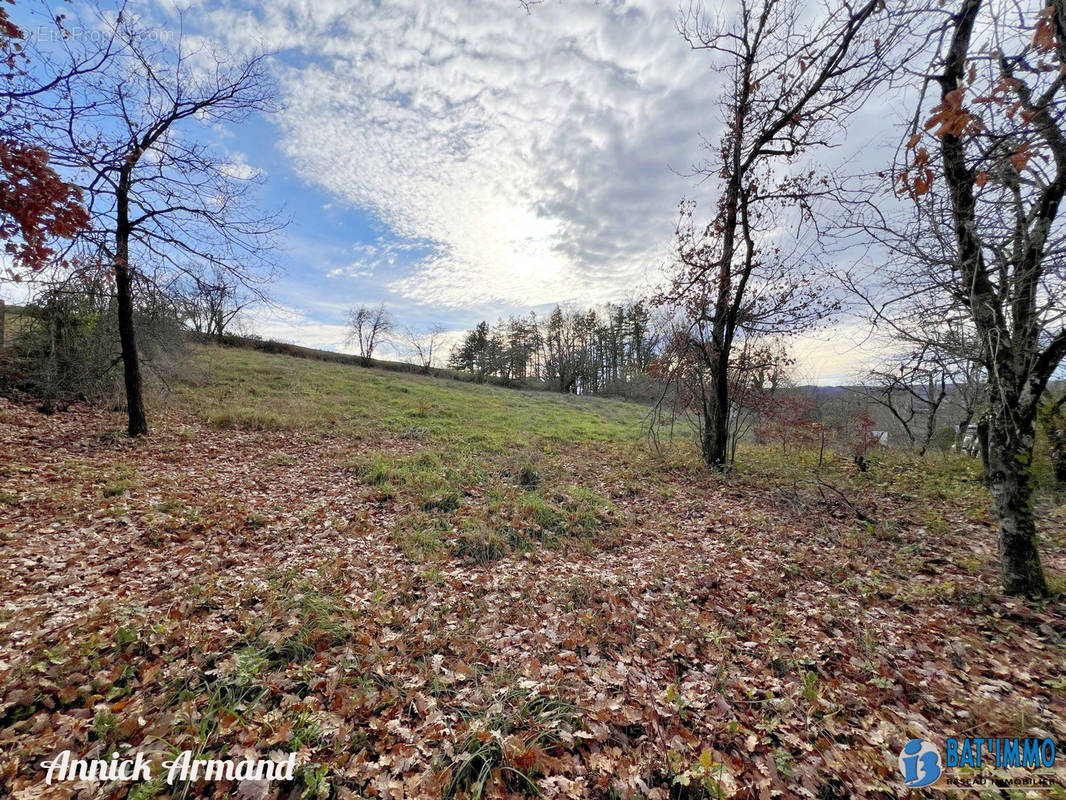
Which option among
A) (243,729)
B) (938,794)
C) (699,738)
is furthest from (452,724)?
(938,794)

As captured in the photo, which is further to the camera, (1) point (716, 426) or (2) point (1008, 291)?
(1) point (716, 426)

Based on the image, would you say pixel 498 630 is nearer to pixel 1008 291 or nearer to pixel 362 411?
pixel 1008 291

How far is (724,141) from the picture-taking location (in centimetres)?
820

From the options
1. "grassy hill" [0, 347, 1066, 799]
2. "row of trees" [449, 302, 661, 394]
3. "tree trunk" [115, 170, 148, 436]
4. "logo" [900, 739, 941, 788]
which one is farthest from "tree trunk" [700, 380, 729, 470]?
"row of trees" [449, 302, 661, 394]

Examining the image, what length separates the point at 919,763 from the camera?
7.80ft

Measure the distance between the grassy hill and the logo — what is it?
0.06 m

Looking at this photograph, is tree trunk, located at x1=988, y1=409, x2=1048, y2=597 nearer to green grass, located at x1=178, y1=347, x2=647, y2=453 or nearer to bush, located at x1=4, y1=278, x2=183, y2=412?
green grass, located at x1=178, y1=347, x2=647, y2=453

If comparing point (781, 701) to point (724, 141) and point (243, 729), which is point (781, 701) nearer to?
point (243, 729)

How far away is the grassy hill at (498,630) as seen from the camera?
246 centimetres

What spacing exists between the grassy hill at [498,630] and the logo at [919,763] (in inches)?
2.3

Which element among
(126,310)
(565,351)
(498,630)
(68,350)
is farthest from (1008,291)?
(565,351)

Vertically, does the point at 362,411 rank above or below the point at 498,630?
above

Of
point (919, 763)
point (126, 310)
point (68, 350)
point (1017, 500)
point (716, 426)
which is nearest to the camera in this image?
point (919, 763)

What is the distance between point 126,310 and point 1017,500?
15094mm
